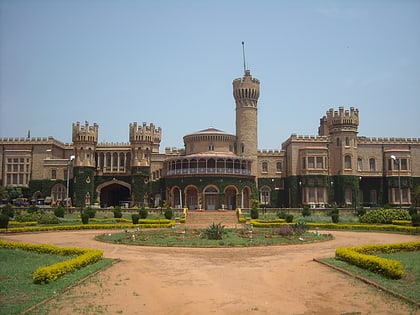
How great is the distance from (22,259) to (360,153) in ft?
171

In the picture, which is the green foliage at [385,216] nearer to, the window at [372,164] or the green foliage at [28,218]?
the window at [372,164]

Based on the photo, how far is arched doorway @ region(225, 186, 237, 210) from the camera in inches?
2231

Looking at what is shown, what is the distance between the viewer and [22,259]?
18.7 m

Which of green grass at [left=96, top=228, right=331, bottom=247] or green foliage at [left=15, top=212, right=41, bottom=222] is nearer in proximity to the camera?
green grass at [left=96, top=228, right=331, bottom=247]

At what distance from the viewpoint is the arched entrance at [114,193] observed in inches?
2418

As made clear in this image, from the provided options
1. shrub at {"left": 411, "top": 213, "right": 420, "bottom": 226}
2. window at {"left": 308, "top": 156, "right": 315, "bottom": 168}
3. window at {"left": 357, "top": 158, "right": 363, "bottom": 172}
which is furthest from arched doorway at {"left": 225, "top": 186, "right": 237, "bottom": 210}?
shrub at {"left": 411, "top": 213, "right": 420, "bottom": 226}

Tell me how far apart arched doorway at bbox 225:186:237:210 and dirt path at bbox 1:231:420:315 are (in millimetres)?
35632

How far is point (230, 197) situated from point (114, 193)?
18883 mm

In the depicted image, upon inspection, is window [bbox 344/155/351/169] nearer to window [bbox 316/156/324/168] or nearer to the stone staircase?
window [bbox 316/156/324/168]

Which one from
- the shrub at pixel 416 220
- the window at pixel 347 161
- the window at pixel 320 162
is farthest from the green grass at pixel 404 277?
the window at pixel 347 161

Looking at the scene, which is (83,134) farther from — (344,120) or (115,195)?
(344,120)

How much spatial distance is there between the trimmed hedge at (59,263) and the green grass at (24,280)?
0.19 meters

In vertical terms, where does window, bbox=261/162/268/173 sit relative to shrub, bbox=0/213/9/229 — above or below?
above

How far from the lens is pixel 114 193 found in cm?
6556
